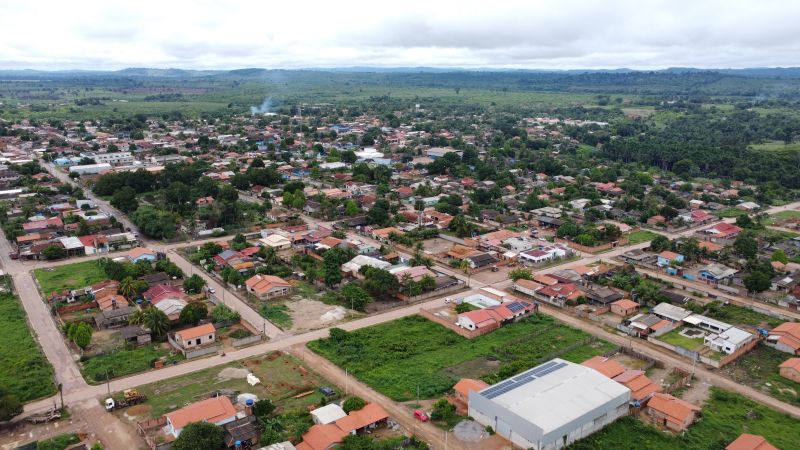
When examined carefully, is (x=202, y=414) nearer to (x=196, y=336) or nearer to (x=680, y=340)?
(x=196, y=336)


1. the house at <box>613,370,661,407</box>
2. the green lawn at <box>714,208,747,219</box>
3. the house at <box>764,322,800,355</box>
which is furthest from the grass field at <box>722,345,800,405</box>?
the green lawn at <box>714,208,747,219</box>

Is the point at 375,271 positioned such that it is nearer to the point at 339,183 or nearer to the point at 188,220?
the point at 188,220

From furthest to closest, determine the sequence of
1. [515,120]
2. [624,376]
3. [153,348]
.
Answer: [515,120]
[153,348]
[624,376]

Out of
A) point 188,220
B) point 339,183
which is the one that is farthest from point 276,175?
point 188,220

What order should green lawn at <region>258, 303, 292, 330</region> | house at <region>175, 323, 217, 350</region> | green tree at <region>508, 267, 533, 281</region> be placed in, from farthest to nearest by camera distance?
green tree at <region>508, 267, 533, 281</region>, green lawn at <region>258, 303, 292, 330</region>, house at <region>175, 323, 217, 350</region>

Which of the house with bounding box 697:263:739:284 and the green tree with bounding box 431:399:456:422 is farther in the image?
the house with bounding box 697:263:739:284

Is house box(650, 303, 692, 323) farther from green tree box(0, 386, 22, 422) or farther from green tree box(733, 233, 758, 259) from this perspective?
green tree box(0, 386, 22, 422)

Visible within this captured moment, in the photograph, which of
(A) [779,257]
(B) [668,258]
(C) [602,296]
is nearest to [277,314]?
(C) [602,296]
